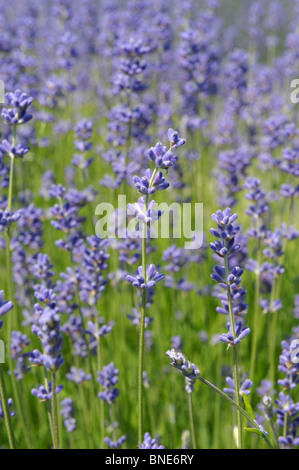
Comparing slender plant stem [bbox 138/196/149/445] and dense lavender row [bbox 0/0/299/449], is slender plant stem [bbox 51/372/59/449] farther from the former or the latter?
slender plant stem [bbox 138/196/149/445]

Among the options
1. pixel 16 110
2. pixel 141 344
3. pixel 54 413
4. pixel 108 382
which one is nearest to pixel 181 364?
pixel 141 344

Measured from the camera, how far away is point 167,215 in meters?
3.62

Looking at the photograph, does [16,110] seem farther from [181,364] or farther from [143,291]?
[181,364]

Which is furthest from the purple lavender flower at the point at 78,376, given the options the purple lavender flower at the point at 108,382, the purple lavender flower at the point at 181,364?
the purple lavender flower at the point at 181,364

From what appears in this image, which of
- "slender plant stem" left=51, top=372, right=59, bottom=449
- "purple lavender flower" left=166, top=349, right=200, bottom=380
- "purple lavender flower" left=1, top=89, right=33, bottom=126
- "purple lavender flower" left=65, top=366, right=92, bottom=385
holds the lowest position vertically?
"purple lavender flower" left=65, top=366, right=92, bottom=385

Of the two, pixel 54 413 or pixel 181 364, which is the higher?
pixel 181 364

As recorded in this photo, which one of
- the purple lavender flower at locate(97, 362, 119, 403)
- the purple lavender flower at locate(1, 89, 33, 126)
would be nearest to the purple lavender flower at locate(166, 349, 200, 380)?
the purple lavender flower at locate(97, 362, 119, 403)

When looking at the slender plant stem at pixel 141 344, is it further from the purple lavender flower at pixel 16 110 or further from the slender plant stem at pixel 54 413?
the purple lavender flower at pixel 16 110

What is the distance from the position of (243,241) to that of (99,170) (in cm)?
301

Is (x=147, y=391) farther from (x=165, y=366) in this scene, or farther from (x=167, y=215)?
(x=167, y=215)

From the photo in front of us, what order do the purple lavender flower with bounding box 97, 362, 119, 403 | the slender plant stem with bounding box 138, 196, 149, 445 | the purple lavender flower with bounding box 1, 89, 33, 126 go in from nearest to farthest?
the slender plant stem with bounding box 138, 196, 149, 445, the purple lavender flower with bounding box 1, 89, 33, 126, the purple lavender flower with bounding box 97, 362, 119, 403

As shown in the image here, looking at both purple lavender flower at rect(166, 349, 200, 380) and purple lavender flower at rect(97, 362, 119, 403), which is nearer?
purple lavender flower at rect(166, 349, 200, 380)

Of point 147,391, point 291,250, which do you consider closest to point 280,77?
point 291,250

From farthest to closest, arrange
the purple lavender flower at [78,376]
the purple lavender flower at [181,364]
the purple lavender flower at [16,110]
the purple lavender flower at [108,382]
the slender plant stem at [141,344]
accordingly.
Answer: the purple lavender flower at [78,376] < the purple lavender flower at [108,382] < the purple lavender flower at [16,110] < the slender plant stem at [141,344] < the purple lavender flower at [181,364]
